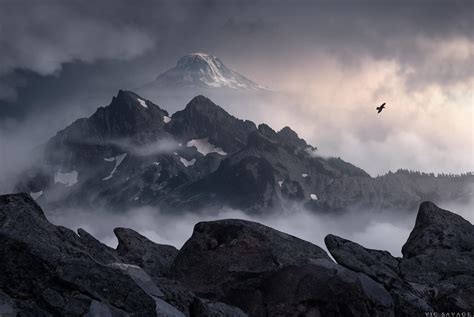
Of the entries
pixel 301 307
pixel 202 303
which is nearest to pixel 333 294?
pixel 301 307

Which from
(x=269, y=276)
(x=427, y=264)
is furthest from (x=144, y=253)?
(x=427, y=264)

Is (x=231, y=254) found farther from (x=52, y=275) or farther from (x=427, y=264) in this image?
(x=427, y=264)

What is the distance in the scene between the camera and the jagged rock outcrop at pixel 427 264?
105 ft

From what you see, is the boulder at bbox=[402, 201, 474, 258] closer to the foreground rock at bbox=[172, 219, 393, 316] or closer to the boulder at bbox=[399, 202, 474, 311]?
the boulder at bbox=[399, 202, 474, 311]

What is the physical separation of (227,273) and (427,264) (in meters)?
15.6

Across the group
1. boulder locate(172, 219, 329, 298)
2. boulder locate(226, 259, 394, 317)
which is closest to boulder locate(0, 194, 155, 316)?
boulder locate(226, 259, 394, 317)

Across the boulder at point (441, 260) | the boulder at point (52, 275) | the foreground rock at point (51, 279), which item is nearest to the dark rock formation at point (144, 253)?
the foreground rock at point (51, 279)

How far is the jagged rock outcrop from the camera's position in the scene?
3209 centimetres

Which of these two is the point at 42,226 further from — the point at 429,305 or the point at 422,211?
the point at 422,211

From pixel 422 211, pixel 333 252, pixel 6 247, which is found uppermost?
pixel 422 211

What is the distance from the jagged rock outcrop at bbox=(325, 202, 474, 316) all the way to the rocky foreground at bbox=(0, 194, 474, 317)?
0.23ft

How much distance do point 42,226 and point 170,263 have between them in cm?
1505

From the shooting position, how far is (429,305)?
31938mm

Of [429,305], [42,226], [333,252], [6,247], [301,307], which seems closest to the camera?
[6,247]
